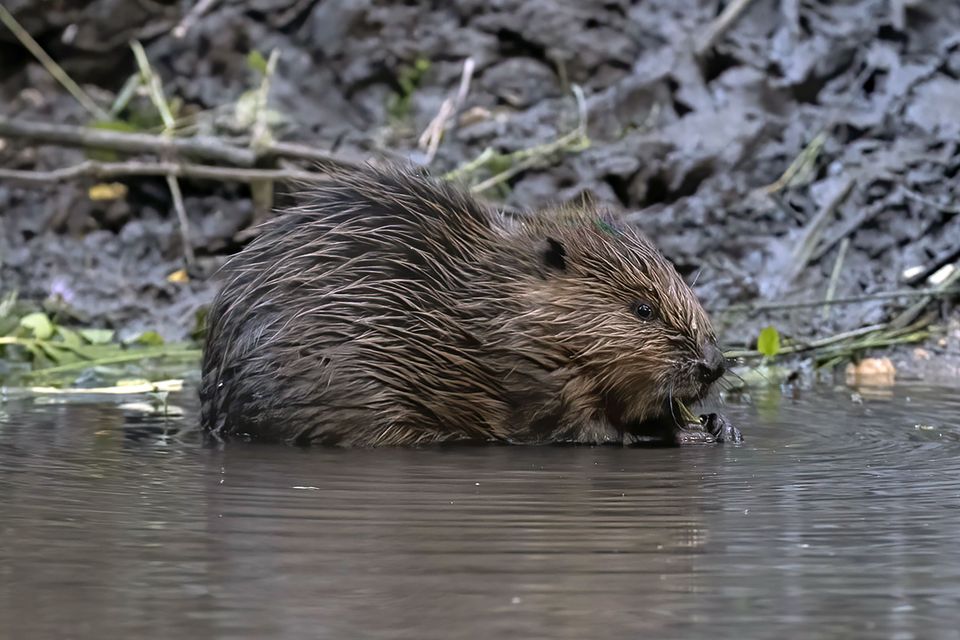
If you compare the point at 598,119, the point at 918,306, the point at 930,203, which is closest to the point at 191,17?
the point at 598,119

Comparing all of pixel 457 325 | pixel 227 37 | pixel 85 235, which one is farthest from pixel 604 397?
pixel 227 37

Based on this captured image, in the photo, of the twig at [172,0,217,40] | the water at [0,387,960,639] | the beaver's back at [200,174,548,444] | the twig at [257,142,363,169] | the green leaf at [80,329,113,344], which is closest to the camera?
the water at [0,387,960,639]

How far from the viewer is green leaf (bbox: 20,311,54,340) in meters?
6.71

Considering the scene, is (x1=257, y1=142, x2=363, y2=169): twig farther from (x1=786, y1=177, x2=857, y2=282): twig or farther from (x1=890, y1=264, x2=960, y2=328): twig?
(x1=890, y1=264, x2=960, y2=328): twig

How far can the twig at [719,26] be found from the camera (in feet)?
28.7

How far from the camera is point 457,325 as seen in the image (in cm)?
484

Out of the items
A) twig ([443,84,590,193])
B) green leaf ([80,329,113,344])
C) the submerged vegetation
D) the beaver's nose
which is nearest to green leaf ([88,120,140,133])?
the submerged vegetation

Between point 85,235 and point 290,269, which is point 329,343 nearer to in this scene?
point 290,269

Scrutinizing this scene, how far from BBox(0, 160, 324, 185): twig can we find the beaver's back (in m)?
2.90

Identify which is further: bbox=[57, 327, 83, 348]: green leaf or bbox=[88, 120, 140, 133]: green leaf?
bbox=[88, 120, 140, 133]: green leaf

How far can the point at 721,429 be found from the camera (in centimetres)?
469

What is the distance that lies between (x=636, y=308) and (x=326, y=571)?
2.26m

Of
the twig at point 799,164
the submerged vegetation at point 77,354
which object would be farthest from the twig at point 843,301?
the submerged vegetation at point 77,354

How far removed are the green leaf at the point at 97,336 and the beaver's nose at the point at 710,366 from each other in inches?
125
